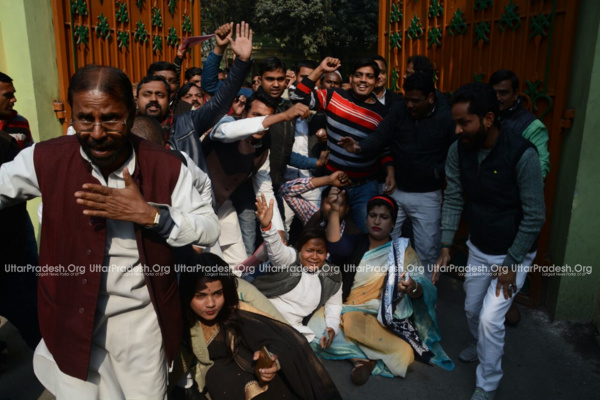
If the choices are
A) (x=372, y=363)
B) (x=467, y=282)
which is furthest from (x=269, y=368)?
(x=467, y=282)

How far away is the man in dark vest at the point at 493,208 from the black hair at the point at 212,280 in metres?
1.34

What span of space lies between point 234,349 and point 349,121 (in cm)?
222

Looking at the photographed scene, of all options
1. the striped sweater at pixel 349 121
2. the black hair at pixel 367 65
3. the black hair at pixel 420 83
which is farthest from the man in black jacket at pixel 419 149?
the black hair at pixel 367 65

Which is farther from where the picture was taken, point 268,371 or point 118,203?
point 268,371

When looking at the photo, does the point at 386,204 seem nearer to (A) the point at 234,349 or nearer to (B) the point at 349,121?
(B) the point at 349,121

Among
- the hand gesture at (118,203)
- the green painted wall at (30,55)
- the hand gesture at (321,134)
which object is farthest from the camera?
the hand gesture at (321,134)

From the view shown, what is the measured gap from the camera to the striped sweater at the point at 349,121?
4.18 meters

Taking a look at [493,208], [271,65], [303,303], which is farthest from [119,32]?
[493,208]

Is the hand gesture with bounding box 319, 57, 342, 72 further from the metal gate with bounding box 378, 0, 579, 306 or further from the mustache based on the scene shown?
the mustache

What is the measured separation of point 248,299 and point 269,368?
0.50m

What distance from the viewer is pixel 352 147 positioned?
3969mm

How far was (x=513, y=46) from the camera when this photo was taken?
4.09 meters

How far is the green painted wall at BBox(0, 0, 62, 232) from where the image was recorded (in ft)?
13.3

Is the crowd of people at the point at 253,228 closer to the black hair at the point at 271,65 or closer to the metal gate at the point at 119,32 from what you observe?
the black hair at the point at 271,65
